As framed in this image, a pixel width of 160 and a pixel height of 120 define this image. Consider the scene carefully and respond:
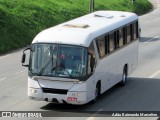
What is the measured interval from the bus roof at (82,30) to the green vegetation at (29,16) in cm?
1110

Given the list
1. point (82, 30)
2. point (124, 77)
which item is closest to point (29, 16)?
point (124, 77)

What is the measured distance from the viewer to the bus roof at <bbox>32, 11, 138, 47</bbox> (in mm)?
20875

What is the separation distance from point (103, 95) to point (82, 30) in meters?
3.19

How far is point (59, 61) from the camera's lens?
Answer: 67.7 ft

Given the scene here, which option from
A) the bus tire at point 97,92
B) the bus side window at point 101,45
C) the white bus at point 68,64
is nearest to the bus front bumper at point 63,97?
the white bus at point 68,64

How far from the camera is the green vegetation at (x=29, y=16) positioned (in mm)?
37641

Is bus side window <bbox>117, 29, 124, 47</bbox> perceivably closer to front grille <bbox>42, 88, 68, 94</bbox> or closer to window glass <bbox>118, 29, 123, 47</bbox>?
window glass <bbox>118, 29, 123, 47</bbox>

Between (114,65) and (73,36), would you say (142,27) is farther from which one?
(73,36)

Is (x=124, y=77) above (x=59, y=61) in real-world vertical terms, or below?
below

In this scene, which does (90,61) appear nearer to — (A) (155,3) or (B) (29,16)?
(B) (29,16)

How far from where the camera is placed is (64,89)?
20.3 m

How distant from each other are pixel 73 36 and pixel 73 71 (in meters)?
1.30

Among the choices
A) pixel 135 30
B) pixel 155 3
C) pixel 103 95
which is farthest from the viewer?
pixel 155 3

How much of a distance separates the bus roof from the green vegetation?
1110 centimetres
